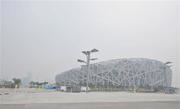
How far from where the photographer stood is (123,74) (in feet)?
11.9

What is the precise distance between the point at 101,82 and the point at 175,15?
6.12 feet

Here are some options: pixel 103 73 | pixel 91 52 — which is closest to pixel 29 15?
pixel 91 52

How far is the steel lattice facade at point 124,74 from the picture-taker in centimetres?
353

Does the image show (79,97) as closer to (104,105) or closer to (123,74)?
(104,105)

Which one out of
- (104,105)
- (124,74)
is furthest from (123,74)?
(104,105)

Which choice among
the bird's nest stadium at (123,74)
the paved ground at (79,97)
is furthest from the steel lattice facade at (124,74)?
the paved ground at (79,97)

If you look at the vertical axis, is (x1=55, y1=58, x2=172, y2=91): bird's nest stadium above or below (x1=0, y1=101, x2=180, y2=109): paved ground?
above

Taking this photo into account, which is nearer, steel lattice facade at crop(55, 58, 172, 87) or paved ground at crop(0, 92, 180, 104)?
paved ground at crop(0, 92, 180, 104)

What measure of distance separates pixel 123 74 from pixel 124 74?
0.02 metres

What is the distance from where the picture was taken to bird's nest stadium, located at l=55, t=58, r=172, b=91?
3.53 metres

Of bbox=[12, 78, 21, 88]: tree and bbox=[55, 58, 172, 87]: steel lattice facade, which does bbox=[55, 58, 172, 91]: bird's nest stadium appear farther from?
bbox=[12, 78, 21, 88]: tree

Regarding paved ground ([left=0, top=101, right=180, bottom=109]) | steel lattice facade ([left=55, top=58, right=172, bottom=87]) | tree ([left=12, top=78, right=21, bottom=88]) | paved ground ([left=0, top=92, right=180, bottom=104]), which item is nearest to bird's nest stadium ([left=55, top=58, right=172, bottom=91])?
steel lattice facade ([left=55, top=58, right=172, bottom=87])

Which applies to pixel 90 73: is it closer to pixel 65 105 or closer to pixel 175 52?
pixel 65 105

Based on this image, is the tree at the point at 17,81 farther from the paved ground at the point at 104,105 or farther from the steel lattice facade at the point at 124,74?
the steel lattice facade at the point at 124,74
